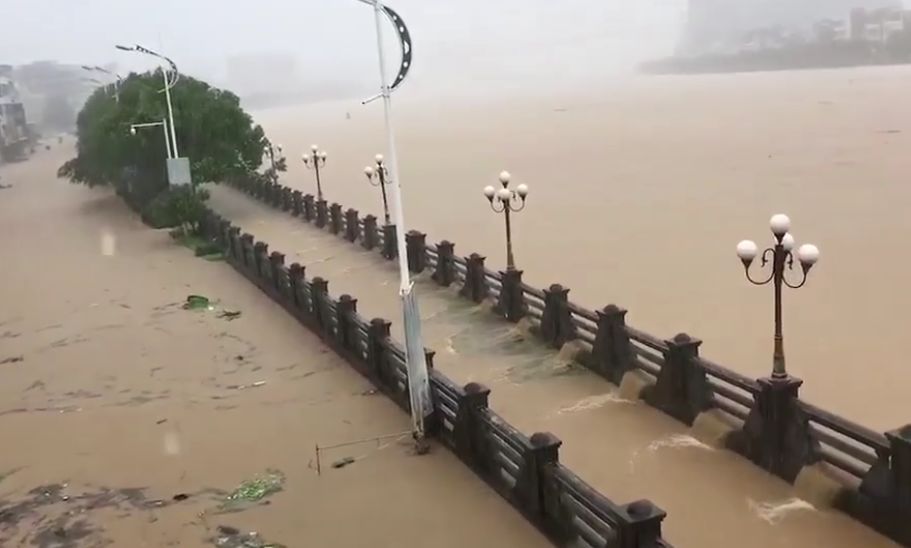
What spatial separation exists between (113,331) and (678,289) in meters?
12.2

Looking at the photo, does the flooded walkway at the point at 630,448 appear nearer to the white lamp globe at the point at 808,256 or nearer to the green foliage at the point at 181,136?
the white lamp globe at the point at 808,256

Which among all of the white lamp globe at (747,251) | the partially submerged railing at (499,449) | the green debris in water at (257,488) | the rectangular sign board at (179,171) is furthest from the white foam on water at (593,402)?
the rectangular sign board at (179,171)

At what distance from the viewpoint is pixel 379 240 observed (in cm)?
2709

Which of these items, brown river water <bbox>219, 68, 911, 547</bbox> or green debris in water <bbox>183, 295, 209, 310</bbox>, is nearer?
brown river water <bbox>219, 68, 911, 547</bbox>

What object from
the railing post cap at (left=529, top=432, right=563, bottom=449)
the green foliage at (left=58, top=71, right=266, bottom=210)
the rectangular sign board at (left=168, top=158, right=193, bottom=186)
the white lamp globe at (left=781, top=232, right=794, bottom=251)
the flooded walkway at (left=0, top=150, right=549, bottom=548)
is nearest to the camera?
the railing post cap at (left=529, top=432, right=563, bottom=449)

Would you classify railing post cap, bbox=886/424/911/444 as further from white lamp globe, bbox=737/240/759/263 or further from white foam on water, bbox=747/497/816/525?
white lamp globe, bbox=737/240/759/263

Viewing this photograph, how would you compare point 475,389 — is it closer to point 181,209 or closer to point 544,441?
point 544,441

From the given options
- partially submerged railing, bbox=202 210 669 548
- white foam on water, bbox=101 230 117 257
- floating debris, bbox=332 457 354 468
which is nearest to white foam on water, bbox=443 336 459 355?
partially submerged railing, bbox=202 210 669 548

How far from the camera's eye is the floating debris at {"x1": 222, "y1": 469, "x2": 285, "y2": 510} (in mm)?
10594

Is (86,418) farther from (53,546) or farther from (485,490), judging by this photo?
(485,490)

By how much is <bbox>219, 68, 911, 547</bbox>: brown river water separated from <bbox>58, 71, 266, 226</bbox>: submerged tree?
8.21 ft

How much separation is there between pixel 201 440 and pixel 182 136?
2900 centimetres

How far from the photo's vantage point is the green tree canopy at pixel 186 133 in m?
39.3

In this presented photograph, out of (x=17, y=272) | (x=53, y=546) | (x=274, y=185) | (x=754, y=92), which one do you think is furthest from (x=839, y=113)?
(x=53, y=546)
